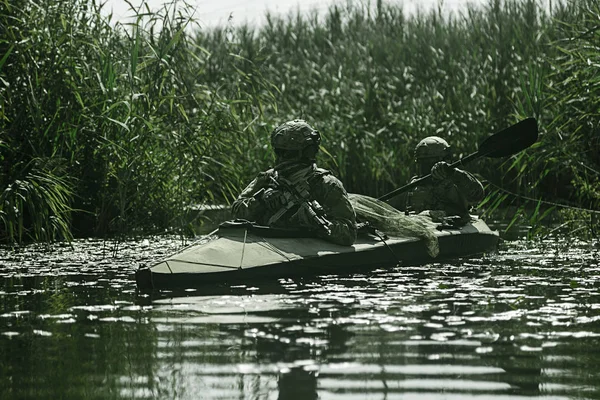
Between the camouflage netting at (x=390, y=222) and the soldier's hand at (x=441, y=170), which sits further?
the soldier's hand at (x=441, y=170)

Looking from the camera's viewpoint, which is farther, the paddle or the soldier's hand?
the soldier's hand

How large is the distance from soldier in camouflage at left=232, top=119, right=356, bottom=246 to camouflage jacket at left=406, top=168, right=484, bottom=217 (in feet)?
8.09

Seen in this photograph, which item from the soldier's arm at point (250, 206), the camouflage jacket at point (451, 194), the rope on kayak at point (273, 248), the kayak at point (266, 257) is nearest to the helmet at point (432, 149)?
the camouflage jacket at point (451, 194)

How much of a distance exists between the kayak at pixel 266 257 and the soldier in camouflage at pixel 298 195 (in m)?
0.14

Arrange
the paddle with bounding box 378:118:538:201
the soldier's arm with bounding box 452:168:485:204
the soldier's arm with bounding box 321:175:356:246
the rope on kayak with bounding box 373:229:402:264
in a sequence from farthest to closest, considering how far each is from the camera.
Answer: the soldier's arm with bounding box 452:168:485:204 → the paddle with bounding box 378:118:538:201 → the rope on kayak with bounding box 373:229:402:264 → the soldier's arm with bounding box 321:175:356:246

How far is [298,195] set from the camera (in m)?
9.84

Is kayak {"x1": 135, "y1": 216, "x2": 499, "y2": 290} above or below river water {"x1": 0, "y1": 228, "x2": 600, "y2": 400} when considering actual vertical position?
above

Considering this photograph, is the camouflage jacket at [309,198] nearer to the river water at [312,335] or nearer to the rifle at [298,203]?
the rifle at [298,203]

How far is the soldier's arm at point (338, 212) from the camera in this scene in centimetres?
1000

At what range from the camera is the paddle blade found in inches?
462

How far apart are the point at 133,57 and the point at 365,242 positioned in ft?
10.8

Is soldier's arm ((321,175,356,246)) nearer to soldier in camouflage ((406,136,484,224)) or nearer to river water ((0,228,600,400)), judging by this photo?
river water ((0,228,600,400))

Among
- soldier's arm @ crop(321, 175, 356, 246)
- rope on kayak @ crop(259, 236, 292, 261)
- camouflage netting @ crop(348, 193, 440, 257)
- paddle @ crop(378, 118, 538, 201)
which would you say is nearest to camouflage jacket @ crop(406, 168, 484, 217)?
paddle @ crop(378, 118, 538, 201)

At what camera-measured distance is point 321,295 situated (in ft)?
28.2
